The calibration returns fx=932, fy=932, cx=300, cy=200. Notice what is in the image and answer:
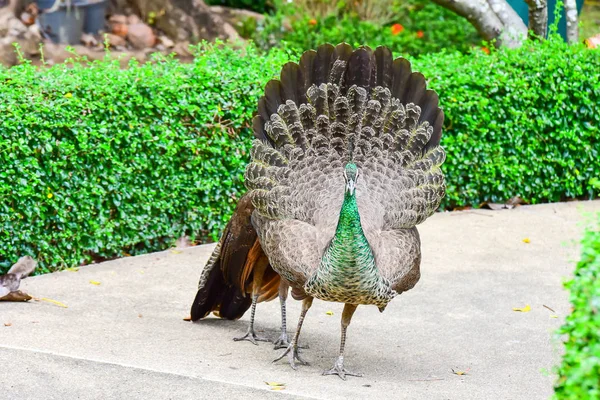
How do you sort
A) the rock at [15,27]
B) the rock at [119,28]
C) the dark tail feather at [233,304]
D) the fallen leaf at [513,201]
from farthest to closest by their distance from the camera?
the rock at [119,28]
the rock at [15,27]
the fallen leaf at [513,201]
the dark tail feather at [233,304]

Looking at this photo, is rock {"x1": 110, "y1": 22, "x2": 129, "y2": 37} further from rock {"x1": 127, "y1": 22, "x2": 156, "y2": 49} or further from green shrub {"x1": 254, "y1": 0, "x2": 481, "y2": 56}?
green shrub {"x1": 254, "y1": 0, "x2": 481, "y2": 56}

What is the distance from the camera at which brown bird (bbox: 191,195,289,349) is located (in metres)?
5.90

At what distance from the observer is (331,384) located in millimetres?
5129

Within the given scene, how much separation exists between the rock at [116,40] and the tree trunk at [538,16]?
5.99 metres

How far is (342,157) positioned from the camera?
18.6 feet

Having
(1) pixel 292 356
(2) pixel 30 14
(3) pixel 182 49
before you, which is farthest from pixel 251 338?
(2) pixel 30 14

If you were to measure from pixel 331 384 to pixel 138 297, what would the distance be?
1.97m

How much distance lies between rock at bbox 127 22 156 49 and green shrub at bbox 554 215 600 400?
433 inches

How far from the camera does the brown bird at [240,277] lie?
5902mm

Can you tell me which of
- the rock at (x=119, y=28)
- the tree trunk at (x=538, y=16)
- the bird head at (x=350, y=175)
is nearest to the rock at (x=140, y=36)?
the rock at (x=119, y=28)

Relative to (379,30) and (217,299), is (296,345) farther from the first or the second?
(379,30)

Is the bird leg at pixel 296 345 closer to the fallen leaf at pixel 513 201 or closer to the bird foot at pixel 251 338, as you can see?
the bird foot at pixel 251 338

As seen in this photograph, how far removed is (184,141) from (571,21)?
5.08 metres

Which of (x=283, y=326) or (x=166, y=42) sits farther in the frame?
(x=166, y=42)
